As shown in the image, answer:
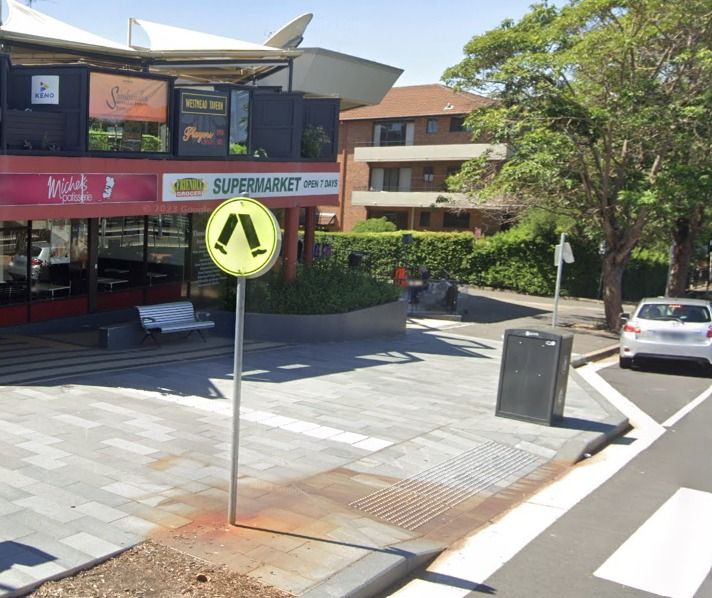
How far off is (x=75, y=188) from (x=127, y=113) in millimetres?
2066

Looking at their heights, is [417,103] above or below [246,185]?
above

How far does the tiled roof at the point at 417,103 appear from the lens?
142 ft

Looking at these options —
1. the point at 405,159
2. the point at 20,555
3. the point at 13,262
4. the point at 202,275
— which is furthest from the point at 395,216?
the point at 20,555

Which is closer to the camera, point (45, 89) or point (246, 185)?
point (45, 89)

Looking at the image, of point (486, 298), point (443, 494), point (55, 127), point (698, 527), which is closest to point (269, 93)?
point (55, 127)

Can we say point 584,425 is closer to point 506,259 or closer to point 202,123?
point 202,123

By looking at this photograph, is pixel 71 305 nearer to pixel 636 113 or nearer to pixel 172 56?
pixel 172 56

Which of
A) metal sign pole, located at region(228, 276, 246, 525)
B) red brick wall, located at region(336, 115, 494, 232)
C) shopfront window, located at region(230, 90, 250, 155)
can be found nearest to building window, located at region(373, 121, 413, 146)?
red brick wall, located at region(336, 115, 494, 232)

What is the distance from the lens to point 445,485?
7.90m

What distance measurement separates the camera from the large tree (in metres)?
19.1

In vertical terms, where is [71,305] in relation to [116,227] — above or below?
below

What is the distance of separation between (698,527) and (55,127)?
35.9ft

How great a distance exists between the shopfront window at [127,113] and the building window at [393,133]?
3159 centimetres

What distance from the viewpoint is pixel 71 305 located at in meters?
15.6
